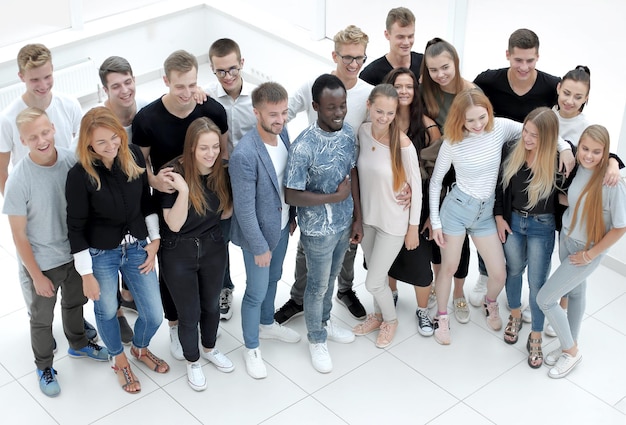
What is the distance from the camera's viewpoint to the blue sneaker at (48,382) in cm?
436

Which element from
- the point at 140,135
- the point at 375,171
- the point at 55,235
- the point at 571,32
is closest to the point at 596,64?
the point at 571,32

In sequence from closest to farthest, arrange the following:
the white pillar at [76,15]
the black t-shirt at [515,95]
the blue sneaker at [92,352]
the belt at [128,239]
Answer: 1. the belt at [128,239]
2. the black t-shirt at [515,95]
3. the blue sneaker at [92,352]
4. the white pillar at [76,15]

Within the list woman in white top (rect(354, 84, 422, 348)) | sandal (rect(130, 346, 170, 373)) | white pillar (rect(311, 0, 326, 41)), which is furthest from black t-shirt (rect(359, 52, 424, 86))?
white pillar (rect(311, 0, 326, 41))

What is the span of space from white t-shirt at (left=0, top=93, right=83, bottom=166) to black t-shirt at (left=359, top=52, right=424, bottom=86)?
161 centimetres

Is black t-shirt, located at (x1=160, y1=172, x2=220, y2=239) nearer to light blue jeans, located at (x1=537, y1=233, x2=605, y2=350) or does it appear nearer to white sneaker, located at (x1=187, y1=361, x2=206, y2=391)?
white sneaker, located at (x1=187, y1=361, x2=206, y2=391)

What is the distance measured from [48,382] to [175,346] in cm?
70

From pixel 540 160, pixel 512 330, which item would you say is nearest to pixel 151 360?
pixel 512 330

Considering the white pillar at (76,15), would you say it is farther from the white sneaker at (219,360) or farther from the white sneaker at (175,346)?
the white sneaker at (219,360)

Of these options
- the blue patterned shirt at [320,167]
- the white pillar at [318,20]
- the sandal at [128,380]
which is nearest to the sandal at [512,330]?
Result: the blue patterned shirt at [320,167]

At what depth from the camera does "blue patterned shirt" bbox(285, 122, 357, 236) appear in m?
3.99

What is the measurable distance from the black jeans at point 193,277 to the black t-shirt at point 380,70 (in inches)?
50.6

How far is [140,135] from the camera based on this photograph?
4.11m

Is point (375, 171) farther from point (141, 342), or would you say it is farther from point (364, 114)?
point (141, 342)

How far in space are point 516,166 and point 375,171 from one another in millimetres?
709
